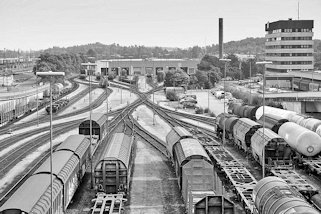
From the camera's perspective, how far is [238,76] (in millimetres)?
162500

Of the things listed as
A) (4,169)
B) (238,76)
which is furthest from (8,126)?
(238,76)

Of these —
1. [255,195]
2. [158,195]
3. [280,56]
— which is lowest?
[158,195]

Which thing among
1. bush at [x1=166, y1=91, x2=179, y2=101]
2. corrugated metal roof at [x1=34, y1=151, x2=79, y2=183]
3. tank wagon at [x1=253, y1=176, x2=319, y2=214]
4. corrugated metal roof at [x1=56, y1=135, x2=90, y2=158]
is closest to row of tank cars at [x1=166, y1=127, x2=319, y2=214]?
tank wagon at [x1=253, y1=176, x2=319, y2=214]

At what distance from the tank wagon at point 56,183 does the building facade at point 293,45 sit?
108 m

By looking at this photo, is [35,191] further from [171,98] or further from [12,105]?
[171,98]

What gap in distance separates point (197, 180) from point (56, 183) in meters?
7.68

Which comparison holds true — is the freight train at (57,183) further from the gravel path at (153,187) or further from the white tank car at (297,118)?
the white tank car at (297,118)

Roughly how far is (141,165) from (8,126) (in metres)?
31.6

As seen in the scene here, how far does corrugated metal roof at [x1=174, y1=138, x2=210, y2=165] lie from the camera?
29.4 meters

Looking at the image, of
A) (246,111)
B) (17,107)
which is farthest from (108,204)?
(17,107)

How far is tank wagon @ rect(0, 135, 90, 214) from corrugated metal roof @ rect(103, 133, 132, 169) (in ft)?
6.96

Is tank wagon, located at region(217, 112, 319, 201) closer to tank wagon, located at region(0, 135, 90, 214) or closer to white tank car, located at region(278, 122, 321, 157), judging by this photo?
white tank car, located at region(278, 122, 321, 157)

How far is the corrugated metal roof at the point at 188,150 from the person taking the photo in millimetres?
29359

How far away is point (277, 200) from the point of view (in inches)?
842
